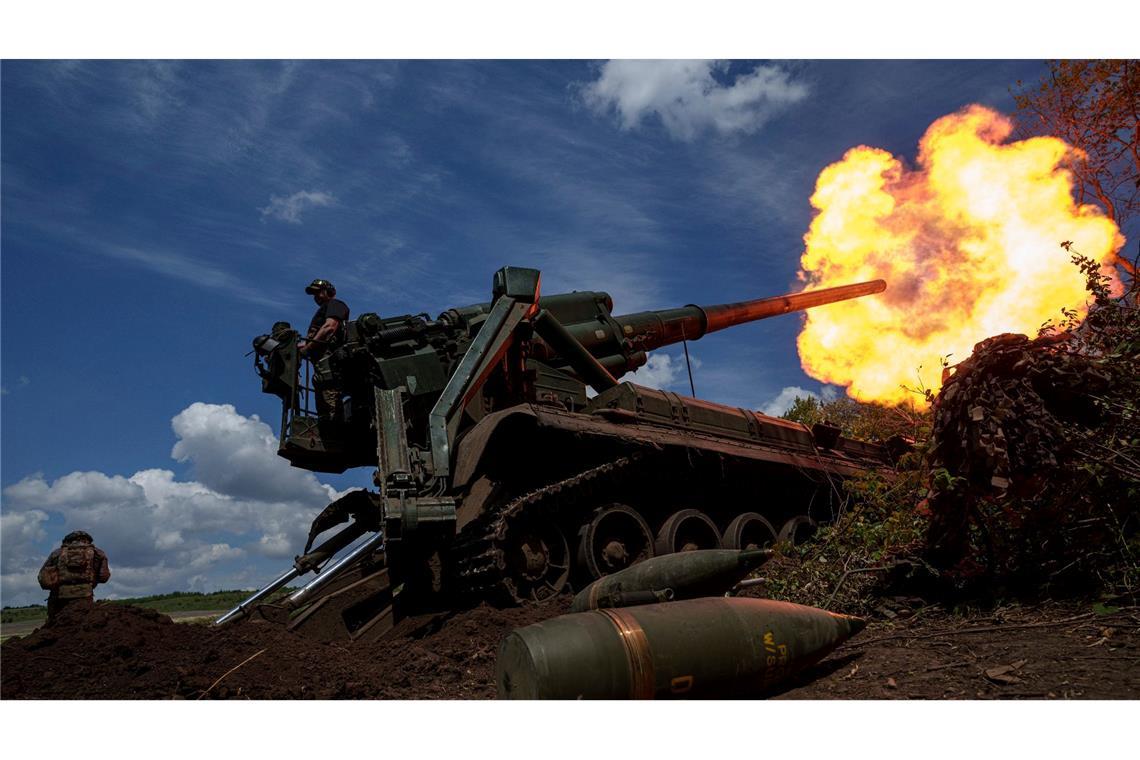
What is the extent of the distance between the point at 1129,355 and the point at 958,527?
2480mm

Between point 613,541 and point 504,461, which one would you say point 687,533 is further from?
point 504,461

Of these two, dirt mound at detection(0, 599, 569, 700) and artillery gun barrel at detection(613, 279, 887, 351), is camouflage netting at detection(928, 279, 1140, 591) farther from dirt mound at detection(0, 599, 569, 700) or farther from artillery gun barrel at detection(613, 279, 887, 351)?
artillery gun barrel at detection(613, 279, 887, 351)

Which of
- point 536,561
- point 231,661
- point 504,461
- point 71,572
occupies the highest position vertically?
point 504,461

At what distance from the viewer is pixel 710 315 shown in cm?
1722

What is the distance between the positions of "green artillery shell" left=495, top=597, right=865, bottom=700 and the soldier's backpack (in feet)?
27.5

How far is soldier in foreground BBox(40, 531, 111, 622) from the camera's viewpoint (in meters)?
11.1

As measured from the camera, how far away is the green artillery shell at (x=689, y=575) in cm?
750

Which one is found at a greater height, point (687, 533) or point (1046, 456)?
point (1046, 456)

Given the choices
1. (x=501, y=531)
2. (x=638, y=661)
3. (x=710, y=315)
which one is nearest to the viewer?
(x=638, y=661)

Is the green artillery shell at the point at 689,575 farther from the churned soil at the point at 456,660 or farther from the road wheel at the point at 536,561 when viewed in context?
the road wheel at the point at 536,561

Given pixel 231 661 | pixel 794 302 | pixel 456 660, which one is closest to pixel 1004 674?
pixel 456 660

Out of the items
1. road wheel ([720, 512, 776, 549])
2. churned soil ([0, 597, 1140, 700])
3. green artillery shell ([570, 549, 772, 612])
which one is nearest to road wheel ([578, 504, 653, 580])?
churned soil ([0, 597, 1140, 700])

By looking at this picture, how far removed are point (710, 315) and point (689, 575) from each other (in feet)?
34.2

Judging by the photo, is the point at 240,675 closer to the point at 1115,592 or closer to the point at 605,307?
the point at 1115,592
